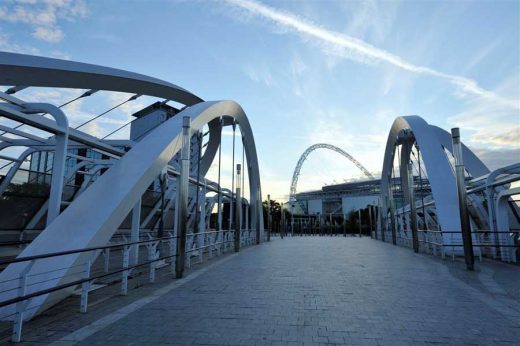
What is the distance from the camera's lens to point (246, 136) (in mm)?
22078

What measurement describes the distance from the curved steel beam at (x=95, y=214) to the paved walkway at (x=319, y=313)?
1234 millimetres

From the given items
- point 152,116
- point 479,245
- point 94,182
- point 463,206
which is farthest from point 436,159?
point 152,116

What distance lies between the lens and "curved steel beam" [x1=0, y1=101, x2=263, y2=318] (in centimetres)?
526

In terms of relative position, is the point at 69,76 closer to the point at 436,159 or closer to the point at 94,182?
the point at 94,182

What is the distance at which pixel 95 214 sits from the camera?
251 inches

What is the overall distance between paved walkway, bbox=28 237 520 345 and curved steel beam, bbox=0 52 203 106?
5812 mm

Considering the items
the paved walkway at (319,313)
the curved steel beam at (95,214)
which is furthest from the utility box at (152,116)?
the paved walkway at (319,313)

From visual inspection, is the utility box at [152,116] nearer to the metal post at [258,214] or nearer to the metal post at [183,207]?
the metal post at [258,214]

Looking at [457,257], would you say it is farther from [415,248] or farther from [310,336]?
[310,336]

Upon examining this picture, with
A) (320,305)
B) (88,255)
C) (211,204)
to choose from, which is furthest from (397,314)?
(211,204)

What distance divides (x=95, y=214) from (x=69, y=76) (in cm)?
467

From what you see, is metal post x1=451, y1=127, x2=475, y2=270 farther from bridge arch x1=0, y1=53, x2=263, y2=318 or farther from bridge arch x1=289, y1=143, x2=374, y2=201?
bridge arch x1=289, y1=143, x2=374, y2=201

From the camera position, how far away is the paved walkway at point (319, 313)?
392cm

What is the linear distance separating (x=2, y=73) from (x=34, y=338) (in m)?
6.13
